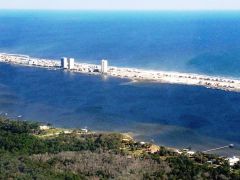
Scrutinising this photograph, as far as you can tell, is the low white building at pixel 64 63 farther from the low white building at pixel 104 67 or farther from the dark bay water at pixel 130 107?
the low white building at pixel 104 67

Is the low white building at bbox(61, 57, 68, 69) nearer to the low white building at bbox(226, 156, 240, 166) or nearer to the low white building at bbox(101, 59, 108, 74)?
the low white building at bbox(101, 59, 108, 74)

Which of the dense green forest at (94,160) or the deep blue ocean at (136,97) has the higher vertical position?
the deep blue ocean at (136,97)

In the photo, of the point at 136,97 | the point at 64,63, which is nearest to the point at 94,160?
the point at 136,97

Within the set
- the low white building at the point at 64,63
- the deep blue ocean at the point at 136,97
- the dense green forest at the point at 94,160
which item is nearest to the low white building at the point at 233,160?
the dense green forest at the point at 94,160

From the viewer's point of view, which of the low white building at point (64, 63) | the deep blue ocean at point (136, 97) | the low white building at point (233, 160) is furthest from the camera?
the low white building at point (64, 63)

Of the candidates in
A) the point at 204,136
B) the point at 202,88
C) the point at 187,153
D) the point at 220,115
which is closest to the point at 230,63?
the point at 202,88

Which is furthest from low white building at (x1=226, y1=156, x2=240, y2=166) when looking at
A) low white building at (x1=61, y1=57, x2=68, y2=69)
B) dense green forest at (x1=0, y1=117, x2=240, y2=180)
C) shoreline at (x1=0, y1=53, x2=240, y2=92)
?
low white building at (x1=61, y1=57, x2=68, y2=69)
